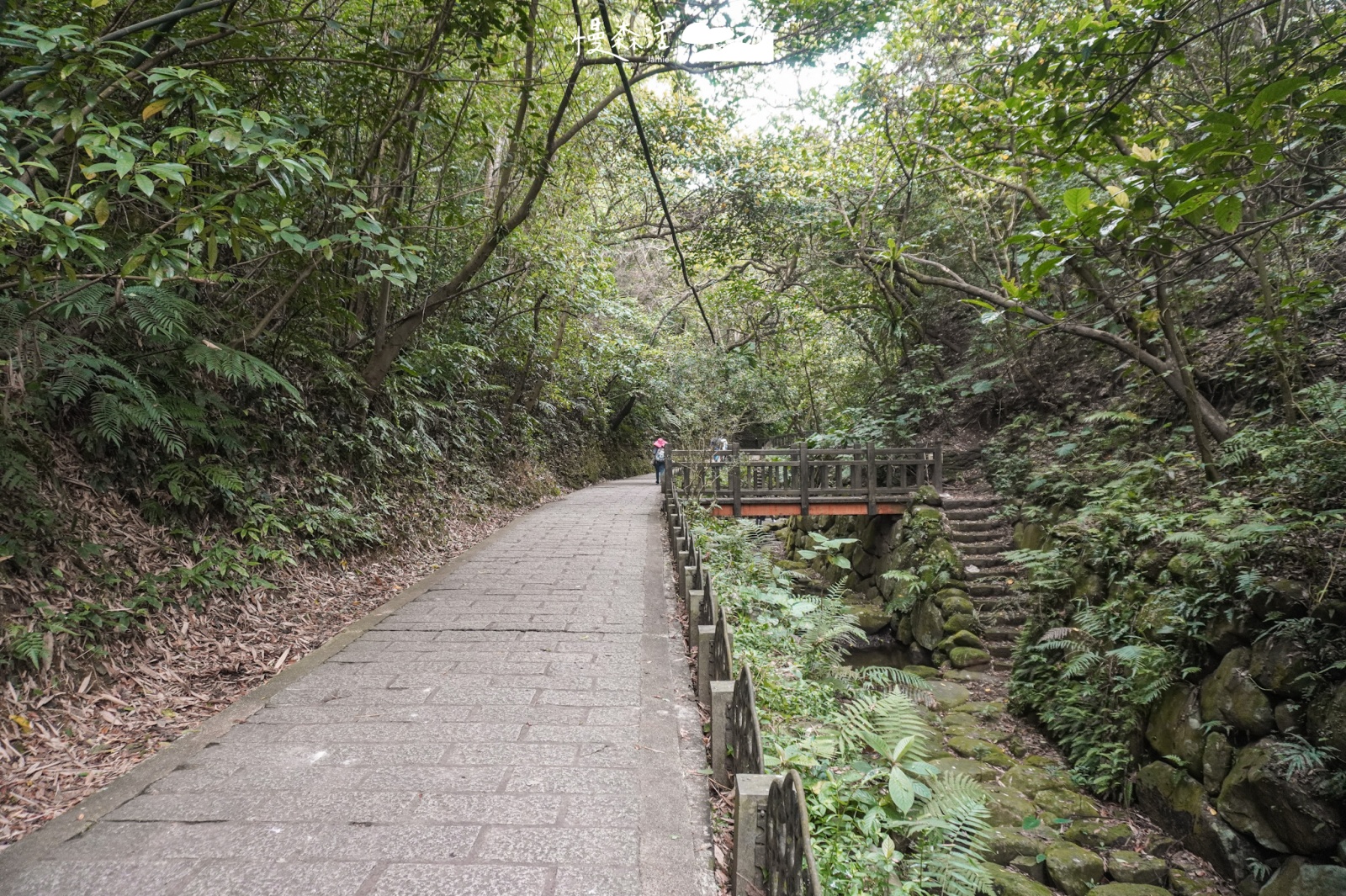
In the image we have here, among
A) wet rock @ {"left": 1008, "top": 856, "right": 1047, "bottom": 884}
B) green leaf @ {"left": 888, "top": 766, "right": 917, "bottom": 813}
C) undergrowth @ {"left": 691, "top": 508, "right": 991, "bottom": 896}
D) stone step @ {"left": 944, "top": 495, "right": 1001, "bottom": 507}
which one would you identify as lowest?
wet rock @ {"left": 1008, "top": 856, "right": 1047, "bottom": 884}

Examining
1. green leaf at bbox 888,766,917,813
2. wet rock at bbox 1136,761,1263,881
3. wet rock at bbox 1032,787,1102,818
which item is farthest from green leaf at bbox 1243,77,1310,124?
wet rock at bbox 1032,787,1102,818

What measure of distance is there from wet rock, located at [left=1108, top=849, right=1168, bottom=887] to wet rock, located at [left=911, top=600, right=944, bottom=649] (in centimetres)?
458

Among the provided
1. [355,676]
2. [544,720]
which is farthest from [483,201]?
[544,720]

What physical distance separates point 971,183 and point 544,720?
1073cm

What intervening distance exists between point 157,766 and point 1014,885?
5530 mm

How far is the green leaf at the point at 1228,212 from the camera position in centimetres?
224

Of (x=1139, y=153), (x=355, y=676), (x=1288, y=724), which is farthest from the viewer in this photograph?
(x=1288, y=724)

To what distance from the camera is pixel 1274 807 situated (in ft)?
14.9

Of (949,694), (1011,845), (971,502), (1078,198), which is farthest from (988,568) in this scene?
(1078,198)

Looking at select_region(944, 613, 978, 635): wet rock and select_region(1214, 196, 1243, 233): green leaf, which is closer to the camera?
select_region(1214, 196, 1243, 233): green leaf

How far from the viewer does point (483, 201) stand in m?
8.66

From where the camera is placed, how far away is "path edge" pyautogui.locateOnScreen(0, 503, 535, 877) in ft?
8.62

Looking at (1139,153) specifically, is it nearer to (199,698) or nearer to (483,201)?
(199,698)

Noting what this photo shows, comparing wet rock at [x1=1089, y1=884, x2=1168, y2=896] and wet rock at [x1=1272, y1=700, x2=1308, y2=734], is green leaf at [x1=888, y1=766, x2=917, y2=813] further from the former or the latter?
wet rock at [x1=1272, y1=700, x2=1308, y2=734]
